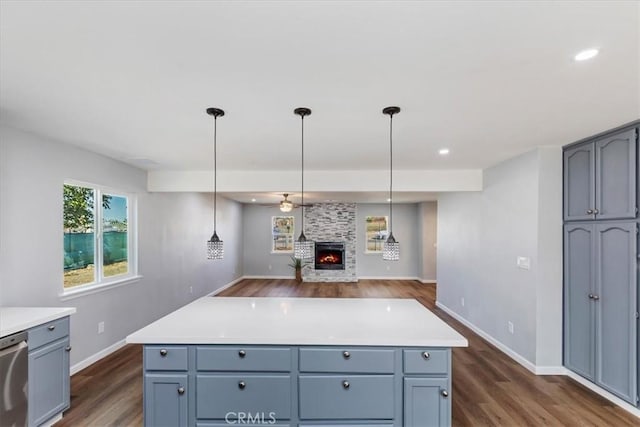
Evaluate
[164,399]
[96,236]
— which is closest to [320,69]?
[164,399]

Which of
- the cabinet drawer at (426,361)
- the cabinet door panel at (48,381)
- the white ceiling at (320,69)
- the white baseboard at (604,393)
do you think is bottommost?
the white baseboard at (604,393)

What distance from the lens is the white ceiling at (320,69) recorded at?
128 cm

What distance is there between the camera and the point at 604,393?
2869 mm

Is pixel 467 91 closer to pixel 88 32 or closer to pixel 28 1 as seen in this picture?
pixel 88 32

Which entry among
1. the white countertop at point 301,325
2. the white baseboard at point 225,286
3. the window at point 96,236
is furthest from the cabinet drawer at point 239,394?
the white baseboard at point 225,286

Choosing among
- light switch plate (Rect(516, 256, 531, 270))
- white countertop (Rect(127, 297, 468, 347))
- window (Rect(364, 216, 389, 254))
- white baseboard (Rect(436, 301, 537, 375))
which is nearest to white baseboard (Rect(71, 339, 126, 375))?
white countertop (Rect(127, 297, 468, 347))

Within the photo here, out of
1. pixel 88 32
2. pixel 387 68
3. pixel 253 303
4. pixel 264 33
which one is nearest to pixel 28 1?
pixel 88 32

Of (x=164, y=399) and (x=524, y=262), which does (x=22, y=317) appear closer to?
(x=164, y=399)

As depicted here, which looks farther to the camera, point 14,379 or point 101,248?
point 101,248

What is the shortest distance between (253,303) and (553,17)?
2834 mm

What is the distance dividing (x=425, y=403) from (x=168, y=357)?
1.75 meters

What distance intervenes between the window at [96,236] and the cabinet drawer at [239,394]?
7.52 ft

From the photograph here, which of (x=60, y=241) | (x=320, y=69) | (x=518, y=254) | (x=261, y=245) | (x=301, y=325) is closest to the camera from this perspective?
(x=320, y=69)

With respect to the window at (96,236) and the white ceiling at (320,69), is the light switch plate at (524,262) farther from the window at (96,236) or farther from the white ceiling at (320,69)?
the window at (96,236)
